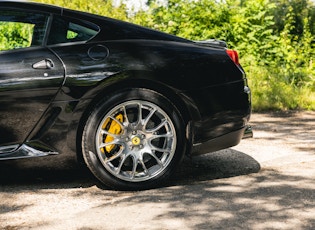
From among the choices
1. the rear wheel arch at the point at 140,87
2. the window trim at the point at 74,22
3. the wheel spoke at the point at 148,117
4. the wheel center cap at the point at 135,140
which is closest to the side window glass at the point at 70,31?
the window trim at the point at 74,22

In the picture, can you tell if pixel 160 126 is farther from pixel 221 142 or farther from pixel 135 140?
pixel 221 142

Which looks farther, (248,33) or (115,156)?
(248,33)

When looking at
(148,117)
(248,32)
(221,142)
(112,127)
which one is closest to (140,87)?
(148,117)

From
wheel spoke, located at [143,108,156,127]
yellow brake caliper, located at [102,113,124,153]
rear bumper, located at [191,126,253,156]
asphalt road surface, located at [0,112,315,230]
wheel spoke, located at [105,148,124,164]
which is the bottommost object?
asphalt road surface, located at [0,112,315,230]

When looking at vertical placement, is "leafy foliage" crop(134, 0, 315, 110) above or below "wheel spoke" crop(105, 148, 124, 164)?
above

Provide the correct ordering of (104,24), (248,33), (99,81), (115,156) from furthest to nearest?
(248,33) < (104,24) < (115,156) < (99,81)

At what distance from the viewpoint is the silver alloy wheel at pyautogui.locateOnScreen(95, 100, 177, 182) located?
475cm

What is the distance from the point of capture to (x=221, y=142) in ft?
16.7

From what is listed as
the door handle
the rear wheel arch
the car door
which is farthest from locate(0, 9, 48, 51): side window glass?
the rear wheel arch

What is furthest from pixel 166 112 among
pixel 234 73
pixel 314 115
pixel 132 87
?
pixel 314 115

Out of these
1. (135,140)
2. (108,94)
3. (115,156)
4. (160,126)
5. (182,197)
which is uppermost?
(108,94)

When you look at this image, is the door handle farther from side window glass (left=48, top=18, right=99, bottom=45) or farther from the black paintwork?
side window glass (left=48, top=18, right=99, bottom=45)

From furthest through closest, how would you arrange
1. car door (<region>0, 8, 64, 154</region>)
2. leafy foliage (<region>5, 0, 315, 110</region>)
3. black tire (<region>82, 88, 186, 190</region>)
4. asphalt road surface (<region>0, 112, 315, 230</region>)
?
leafy foliage (<region>5, 0, 315, 110</region>)
black tire (<region>82, 88, 186, 190</region>)
car door (<region>0, 8, 64, 154</region>)
asphalt road surface (<region>0, 112, 315, 230</region>)

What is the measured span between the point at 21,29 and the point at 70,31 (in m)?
0.36
